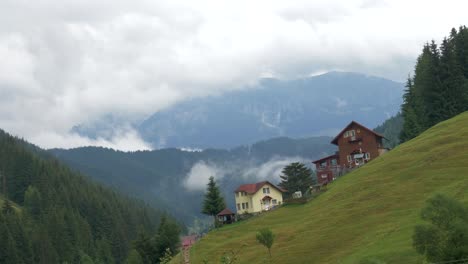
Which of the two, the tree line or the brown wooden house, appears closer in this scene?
the tree line

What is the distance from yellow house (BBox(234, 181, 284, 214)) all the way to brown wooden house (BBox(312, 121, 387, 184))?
12281 mm

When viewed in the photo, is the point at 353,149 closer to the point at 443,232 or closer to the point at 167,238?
the point at 167,238

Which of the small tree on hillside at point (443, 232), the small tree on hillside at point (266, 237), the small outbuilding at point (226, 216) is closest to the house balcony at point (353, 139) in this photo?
the small outbuilding at point (226, 216)

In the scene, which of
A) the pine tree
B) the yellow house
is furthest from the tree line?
the pine tree

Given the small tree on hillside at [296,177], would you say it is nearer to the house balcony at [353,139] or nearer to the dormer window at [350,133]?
the dormer window at [350,133]

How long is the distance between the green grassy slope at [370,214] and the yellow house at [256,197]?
35.3 metres

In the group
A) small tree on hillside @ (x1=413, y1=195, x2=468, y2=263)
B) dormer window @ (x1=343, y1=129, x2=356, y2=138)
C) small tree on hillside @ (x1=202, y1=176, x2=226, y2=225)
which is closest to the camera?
small tree on hillside @ (x1=413, y1=195, x2=468, y2=263)

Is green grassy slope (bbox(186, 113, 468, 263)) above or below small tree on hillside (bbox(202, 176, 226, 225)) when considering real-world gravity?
below

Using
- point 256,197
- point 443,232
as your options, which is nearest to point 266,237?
point 443,232

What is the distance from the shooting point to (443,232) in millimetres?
36656

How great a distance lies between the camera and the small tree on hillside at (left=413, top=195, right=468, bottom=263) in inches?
1416

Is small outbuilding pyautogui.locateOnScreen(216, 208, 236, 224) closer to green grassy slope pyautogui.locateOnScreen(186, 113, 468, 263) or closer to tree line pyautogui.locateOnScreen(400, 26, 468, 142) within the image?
green grassy slope pyautogui.locateOnScreen(186, 113, 468, 263)

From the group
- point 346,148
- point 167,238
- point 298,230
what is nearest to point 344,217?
point 298,230

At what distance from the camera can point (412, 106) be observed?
472 ft
